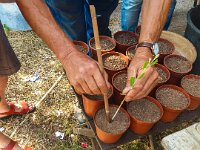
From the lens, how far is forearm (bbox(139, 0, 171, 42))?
163 cm

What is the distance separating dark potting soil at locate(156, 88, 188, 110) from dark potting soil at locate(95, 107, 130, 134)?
0.28 m

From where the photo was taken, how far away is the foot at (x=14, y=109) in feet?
7.86

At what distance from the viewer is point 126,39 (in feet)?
7.07

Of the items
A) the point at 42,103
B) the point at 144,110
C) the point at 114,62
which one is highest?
the point at 114,62

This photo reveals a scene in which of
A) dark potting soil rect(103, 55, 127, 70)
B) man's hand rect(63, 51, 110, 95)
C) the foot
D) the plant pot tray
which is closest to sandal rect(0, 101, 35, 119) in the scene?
the foot

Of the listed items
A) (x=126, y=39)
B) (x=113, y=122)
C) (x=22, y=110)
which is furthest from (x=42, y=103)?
Result: (x=113, y=122)

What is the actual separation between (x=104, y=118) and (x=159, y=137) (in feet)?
3.08

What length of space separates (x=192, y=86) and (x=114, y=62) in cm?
56

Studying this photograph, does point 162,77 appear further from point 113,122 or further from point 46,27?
point 46,27

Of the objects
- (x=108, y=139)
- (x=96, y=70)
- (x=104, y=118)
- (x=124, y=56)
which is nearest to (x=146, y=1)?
(x=124, y=56)

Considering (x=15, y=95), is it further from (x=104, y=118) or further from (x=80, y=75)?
(x=80, y=75)

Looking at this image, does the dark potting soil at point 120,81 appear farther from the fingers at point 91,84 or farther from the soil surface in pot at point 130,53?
the fingers at point 91,84

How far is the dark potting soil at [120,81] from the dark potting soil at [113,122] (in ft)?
0.55

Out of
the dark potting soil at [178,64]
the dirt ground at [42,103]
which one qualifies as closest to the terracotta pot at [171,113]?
the dark potting soil at [178,64]
